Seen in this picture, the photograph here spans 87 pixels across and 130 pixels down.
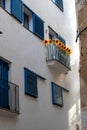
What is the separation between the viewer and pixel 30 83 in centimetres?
1752

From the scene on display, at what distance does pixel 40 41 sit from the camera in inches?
762

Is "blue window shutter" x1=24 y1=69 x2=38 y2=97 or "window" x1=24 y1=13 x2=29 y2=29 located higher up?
"window" x1=24 y1=13 x2=29 y2=29

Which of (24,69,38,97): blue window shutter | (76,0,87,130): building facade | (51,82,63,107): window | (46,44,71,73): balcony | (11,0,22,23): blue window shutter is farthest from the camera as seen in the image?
(51,82,63,107): window

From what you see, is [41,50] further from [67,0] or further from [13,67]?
[67,0]

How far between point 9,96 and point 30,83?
2.57 m

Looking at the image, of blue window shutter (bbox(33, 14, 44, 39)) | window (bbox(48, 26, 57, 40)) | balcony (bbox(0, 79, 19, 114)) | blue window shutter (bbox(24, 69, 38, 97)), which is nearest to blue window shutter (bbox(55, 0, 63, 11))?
window (bbox(48, 26, 57, 40))

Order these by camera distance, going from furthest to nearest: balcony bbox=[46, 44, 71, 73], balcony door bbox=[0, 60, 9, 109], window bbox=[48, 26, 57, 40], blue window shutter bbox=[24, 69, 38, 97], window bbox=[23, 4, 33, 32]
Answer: window bbox=[48, 26, 57, 40]
balcony bbox=[46, 44, 71, 73]
window bbox=[23, 4, 33, 32]
blue window shutter bbox=[24, 69, 38, 97]
balcony door bbox=[0, 60, 9, 109]

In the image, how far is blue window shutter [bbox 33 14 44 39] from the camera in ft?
62.3

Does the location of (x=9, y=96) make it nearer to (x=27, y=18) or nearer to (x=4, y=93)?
(x=4, y=93)

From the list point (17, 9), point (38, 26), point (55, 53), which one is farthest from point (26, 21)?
point (55, 53)

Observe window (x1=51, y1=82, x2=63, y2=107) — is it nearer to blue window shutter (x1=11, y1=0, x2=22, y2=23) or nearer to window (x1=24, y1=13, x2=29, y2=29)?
window (x1=24, y1=13, x2=29, y2=29)

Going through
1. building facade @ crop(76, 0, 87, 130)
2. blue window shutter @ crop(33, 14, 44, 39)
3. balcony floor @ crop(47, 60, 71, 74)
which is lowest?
building facade @ crop(76, 0, 87, 130)

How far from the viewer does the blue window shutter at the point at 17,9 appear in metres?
17.0

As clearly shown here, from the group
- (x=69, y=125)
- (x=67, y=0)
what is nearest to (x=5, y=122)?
(x=69, y=125)
